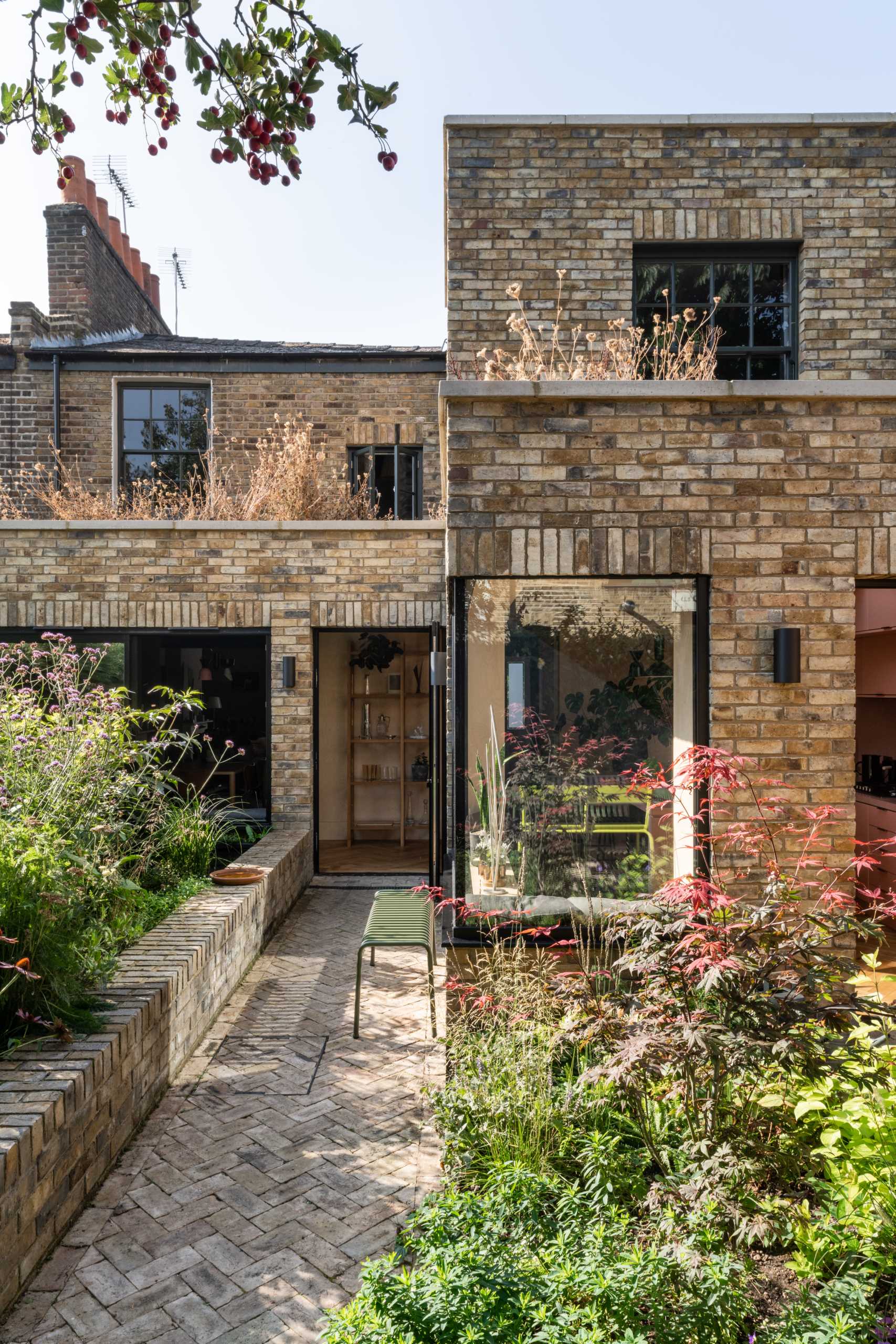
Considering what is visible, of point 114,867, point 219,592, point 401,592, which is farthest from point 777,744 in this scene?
point 219,592

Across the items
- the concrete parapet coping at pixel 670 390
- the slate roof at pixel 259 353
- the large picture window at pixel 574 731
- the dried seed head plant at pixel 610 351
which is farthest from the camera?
the slate roof at pixel 259 353

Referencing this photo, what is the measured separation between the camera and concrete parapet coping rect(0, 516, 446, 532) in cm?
826

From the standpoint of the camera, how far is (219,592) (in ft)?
27.5

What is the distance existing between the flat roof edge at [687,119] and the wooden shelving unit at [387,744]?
19.6 feet

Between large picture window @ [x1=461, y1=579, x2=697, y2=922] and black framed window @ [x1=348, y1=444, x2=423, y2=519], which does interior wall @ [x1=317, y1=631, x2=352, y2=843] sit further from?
large picture window @ [x1=461, y1=579, x2=697, y2=922]

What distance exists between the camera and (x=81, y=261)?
11.0 meters

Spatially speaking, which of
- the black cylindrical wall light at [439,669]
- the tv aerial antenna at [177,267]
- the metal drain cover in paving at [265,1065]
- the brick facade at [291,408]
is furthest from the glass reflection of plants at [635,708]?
the tv aerial antenna at [177,267]

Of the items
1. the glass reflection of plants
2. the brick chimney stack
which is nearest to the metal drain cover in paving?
the glass reflection of plants

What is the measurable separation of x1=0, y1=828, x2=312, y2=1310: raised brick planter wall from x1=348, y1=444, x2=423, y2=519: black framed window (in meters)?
6.17

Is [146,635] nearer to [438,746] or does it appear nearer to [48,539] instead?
[48,539]

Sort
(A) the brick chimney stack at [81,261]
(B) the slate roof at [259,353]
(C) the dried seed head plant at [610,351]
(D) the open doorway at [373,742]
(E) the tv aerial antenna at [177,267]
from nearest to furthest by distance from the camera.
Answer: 1. (C) the dried seed head plant at [610,351]
2. (B) the slate roof at [259,353]
3. (D) the open doorway at [373,742]
4. (A) the brick chimney stack at [81,261]
5. (E) the tv aerial antenna at [177,267]

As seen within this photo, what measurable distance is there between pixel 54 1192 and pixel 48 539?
6.86 metres

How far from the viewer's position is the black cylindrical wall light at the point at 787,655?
4086 millimetres

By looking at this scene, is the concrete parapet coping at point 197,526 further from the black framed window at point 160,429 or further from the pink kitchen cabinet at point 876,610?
the pink kitchen cabinet at point 876,610
